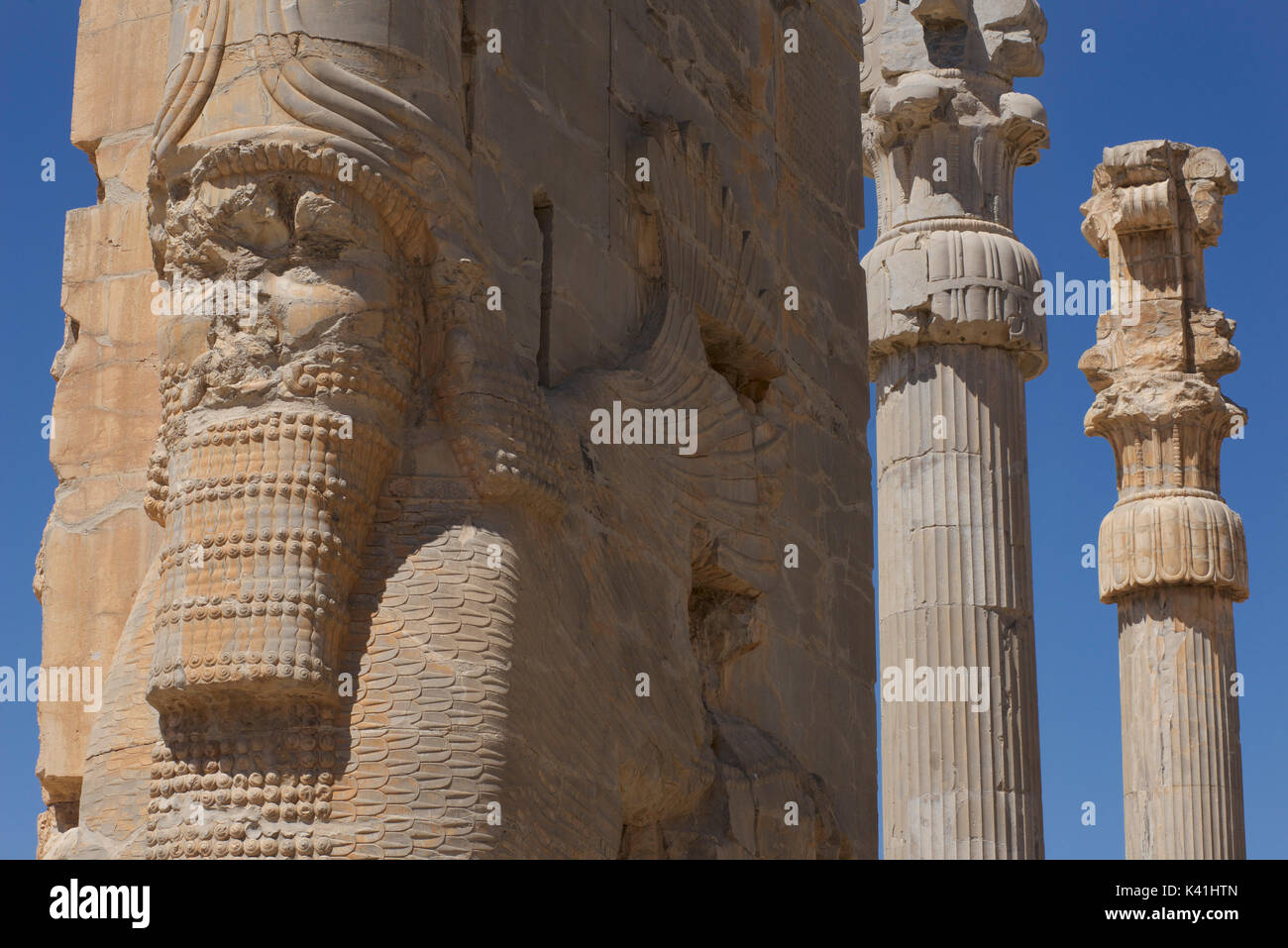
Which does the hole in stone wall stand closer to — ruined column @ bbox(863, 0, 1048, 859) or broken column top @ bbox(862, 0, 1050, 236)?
ruined column @ bbox(863, 0, 1048, 859)

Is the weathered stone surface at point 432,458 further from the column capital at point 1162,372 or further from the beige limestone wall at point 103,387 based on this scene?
the column capital at point 1162,372

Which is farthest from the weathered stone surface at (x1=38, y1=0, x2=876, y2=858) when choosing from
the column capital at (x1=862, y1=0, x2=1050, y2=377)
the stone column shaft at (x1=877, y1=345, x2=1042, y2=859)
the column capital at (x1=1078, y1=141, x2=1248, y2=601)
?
the column capital at (x1=1078, y1=141, x2=1248, y2=601)

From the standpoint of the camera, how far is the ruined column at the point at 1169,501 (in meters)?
17.8

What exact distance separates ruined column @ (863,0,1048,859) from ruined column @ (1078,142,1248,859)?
3.93 m

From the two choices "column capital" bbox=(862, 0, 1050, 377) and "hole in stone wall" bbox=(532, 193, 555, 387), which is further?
"column capital" bbox=(862, 0, 1050, 377)

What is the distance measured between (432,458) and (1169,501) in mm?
13145

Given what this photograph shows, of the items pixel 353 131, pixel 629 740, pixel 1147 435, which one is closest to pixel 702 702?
pixel 629 740

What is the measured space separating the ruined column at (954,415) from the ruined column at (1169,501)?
3932mm

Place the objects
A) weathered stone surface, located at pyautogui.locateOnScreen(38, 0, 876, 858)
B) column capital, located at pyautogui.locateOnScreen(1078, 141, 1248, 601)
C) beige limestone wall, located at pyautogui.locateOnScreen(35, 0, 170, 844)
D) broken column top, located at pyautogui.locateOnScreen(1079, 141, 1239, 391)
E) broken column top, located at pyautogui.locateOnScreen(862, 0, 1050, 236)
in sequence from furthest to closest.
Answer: broken column top, located at pyautogui.locateOnScreen(1079, 141, 1239, 391), column capital, located at pyautogui.locateOnScreen(1078, 141, 1248, 601), broken column top, located at pyautogui.locateOnScreen(862, 0, 1050, 236), beige limestone wall, located at pyautogui.locateOnScreen(35, 0, 170, 844), weathered stone surface, located at pyautogui.locateOnScreen(38, 0, 876, 858)

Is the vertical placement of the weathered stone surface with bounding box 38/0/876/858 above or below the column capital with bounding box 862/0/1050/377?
below

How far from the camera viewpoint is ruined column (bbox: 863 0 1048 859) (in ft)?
44.7

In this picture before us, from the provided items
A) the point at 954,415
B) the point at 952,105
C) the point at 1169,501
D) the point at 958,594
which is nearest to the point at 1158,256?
the point at 1169,501

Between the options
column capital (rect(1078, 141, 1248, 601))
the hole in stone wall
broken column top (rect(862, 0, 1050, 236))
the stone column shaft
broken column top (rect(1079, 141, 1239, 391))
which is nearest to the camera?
the hole in stone wall

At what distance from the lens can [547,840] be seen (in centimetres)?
585
